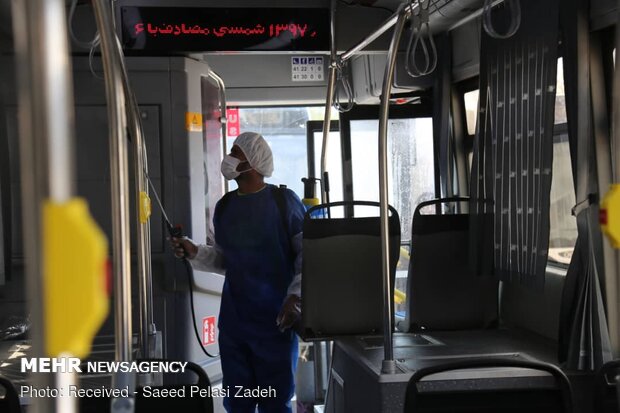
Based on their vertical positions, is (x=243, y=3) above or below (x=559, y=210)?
above

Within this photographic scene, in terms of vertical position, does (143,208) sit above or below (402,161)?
below

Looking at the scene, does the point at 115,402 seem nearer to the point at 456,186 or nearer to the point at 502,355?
the point at 502,355

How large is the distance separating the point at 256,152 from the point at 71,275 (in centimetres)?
328

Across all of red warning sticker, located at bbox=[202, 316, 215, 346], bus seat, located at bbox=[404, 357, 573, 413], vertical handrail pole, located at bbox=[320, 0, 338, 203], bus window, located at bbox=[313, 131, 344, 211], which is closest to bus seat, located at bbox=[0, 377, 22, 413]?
bus seat, located at bbox=[404, 357, 573, 413]

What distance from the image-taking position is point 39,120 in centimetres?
74

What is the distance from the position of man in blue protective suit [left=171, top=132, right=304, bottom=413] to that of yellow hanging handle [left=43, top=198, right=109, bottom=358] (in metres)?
3.19

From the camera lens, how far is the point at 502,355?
331cm

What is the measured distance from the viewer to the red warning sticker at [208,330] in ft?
15.4

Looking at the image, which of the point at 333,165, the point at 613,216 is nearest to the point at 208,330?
the point at 333,165

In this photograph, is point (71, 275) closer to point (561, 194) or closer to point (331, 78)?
point (561, 194)

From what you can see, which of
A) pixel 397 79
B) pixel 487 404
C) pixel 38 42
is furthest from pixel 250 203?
pixel 38 42

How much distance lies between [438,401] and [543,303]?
1.65 metres

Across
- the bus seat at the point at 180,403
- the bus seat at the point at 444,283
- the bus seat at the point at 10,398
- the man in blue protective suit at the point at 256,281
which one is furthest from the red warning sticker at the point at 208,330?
the bus seat at the point at 10,398

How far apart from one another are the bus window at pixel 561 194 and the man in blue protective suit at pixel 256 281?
1230 millimetres
